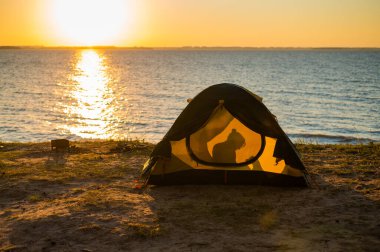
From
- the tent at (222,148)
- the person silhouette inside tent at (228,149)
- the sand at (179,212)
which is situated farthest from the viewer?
the person silhouette inside tent at (228,149)

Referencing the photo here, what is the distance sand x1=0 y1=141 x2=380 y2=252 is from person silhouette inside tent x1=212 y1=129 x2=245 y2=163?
70cm

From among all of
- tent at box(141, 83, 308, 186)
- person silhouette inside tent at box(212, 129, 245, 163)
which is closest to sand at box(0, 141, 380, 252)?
tent at box(141, 83, 308, 186)

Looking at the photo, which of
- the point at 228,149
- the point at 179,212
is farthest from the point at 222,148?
the point at 179,212

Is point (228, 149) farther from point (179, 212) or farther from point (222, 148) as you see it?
point (179, 212)

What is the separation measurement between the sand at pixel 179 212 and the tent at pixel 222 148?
0.31 meters

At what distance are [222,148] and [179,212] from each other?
2570mm

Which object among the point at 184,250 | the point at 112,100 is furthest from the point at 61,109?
the point at 184,250

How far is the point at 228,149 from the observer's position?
1130 cm

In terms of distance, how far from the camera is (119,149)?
620 inches

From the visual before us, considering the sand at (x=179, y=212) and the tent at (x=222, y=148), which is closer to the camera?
the sand at (x=179, y=212)

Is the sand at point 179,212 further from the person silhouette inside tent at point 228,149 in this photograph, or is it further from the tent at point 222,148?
the person silhouette inside tent at point 228,149

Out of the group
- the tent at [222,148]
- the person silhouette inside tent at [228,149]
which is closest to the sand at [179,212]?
the tent at [222,148]

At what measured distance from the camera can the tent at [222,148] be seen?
429 inches

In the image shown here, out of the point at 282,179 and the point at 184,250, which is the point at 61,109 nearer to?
the point at 282,179
